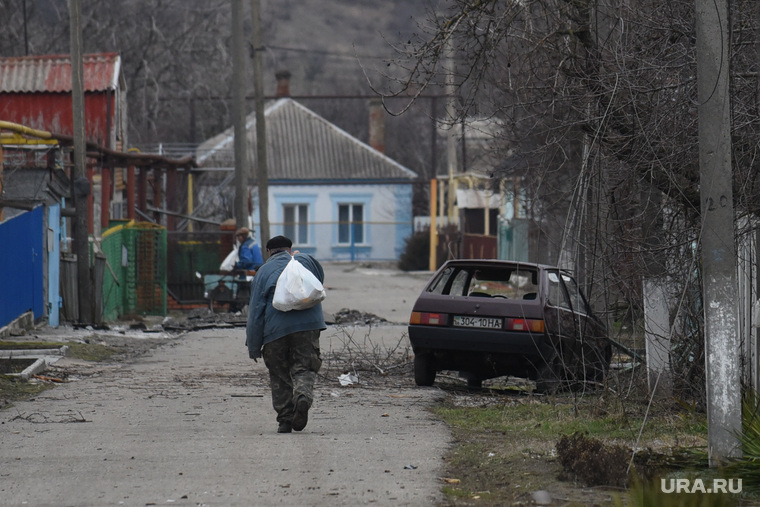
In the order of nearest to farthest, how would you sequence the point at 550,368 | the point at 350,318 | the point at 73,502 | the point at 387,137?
the point at 73,502
the point at 550,368
the point at 350,318
the point at 387,137

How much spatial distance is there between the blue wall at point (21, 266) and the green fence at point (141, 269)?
493 cm

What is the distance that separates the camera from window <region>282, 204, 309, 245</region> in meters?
54.1

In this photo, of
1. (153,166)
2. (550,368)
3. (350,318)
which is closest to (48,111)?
(153,166)

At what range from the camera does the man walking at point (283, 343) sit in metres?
8.94

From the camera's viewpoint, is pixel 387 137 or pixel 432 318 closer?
pixel 432 318

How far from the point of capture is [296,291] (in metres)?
8.95

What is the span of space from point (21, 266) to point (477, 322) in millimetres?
8649

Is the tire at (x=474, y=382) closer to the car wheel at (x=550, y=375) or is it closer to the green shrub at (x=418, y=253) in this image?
the car wheel at (x=550, y=375)

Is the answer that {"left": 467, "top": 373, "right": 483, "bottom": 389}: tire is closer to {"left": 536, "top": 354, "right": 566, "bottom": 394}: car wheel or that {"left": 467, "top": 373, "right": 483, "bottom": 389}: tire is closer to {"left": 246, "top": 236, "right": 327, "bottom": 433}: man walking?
{"left": 536, "top": 354, "right": 566, "bottom": 394}: car wheel

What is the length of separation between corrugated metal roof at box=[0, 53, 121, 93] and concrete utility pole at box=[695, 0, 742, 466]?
26344 millimetres

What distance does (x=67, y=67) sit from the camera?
31.3 meters

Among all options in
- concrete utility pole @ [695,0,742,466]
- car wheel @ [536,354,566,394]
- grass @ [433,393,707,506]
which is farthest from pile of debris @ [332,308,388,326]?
concrete utility pole @ [695,0,742,466]

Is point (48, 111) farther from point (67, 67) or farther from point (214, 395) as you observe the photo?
point (214, 395)

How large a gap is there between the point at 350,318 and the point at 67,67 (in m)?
14.3
